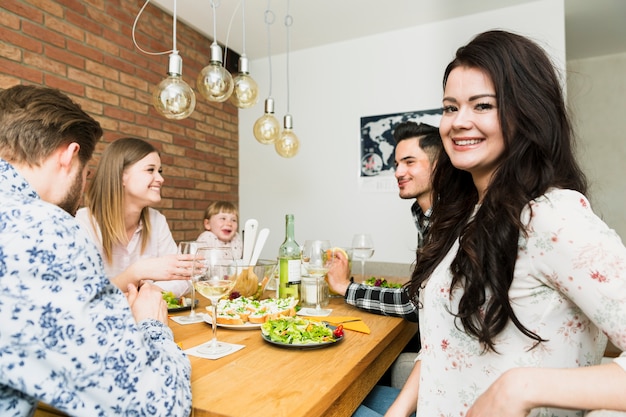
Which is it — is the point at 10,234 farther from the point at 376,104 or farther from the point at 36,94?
the point at 376,104

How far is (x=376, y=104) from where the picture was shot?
3.59 meters

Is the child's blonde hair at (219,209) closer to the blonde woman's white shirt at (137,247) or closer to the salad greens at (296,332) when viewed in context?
the blonde woman's white shirt at (137,247)

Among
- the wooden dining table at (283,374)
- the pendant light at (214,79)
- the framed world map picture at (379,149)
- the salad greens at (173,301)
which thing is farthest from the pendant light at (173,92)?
the framed world map picture at (379,149)

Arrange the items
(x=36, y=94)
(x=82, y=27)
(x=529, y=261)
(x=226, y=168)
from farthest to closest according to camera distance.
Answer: (x=226, y=168) < (x=82, y=27) < (x=36, y=94) < (x=529, y=261)

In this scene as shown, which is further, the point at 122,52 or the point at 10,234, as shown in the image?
the point at 122,52

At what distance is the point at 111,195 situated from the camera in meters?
2.04

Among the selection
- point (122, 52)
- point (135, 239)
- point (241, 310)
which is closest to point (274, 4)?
point (122, 52)

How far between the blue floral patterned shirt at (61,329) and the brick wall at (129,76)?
2.09 m

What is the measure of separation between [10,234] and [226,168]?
138 inches

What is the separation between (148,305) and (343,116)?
115 inches

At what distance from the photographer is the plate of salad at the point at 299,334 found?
1143mm

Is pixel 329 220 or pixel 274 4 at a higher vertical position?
pixel 274 4

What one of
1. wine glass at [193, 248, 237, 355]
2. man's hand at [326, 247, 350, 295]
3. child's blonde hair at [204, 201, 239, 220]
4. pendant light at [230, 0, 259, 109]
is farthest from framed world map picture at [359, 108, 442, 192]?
wine glass at [193, 248, 237, 355]

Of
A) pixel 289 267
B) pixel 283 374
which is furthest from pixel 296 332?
pixel 289 267
